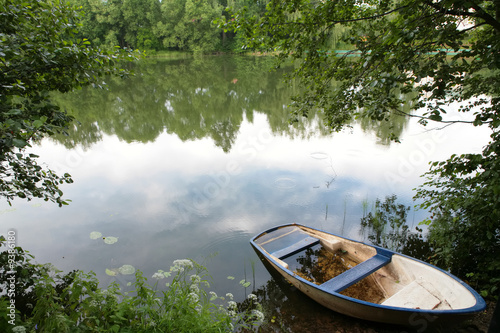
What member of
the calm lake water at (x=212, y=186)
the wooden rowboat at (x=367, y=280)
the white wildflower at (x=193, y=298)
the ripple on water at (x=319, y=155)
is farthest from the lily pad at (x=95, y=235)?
the ripple on water at (x=319, y=155)

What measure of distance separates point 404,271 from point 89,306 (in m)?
4.58

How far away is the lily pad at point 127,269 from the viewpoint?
5.31m

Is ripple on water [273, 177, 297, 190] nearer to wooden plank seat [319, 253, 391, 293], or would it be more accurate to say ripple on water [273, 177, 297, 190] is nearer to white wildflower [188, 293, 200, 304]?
wooden plank seat [319, 253, 391, 293]

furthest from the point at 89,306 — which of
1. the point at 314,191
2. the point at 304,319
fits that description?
the point at 314,191

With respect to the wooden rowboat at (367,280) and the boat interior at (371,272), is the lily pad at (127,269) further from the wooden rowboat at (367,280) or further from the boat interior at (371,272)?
the boat interior at (371,272)

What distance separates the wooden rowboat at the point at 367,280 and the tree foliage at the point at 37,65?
3.85 metres

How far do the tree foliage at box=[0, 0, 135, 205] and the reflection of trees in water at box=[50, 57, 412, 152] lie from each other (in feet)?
25.1

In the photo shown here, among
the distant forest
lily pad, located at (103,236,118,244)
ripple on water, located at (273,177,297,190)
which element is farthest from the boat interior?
the distant forest

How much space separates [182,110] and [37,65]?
13702 millimetres

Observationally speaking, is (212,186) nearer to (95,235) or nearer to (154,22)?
(95,235)

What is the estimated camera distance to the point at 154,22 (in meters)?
49.4

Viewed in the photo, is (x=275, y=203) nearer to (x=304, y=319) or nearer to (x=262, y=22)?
(x=304, y=319)

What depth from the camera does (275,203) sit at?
25.0 ft

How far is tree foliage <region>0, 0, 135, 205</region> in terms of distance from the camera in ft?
8.35
